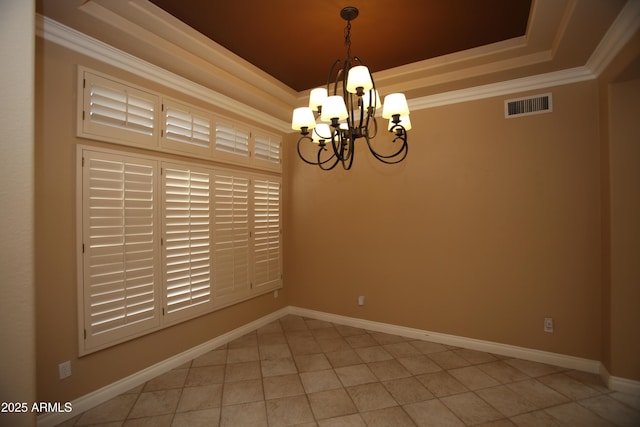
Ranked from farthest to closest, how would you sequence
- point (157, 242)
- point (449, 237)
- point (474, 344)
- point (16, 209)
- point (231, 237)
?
point (231, 237) → point (449, 237) → point (474, 344) → point (157, 242) → point (16, 209)

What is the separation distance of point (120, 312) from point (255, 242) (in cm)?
162

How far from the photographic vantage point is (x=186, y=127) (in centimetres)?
286

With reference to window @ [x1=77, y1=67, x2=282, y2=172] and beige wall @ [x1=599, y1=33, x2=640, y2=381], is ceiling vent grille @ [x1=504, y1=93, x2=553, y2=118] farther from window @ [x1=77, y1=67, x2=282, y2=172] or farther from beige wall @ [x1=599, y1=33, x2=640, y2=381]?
window @ [x1=77, y1=67, x2=282, y2=172]

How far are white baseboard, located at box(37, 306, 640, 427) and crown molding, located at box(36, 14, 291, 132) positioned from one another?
8.38 feet

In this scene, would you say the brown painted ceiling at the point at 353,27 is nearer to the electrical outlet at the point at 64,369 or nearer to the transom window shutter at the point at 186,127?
the transom window shutter at the point at 186,127

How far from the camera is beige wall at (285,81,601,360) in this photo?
2.68 metres

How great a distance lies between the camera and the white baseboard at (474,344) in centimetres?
267

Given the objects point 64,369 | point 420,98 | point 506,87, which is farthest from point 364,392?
point 506,87

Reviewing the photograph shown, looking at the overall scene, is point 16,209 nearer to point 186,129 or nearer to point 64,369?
point 64,369

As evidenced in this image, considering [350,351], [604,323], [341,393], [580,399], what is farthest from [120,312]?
[604,323]

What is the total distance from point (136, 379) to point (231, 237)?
5.01ft

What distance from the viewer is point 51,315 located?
6.52 feet

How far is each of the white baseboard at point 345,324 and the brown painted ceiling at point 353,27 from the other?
2.90 meters

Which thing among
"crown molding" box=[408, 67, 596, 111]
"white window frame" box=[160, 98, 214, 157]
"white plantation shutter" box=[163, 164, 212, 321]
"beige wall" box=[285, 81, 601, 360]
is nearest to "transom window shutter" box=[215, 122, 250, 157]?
"white window frame" box=[160, 98, 214, 157]
